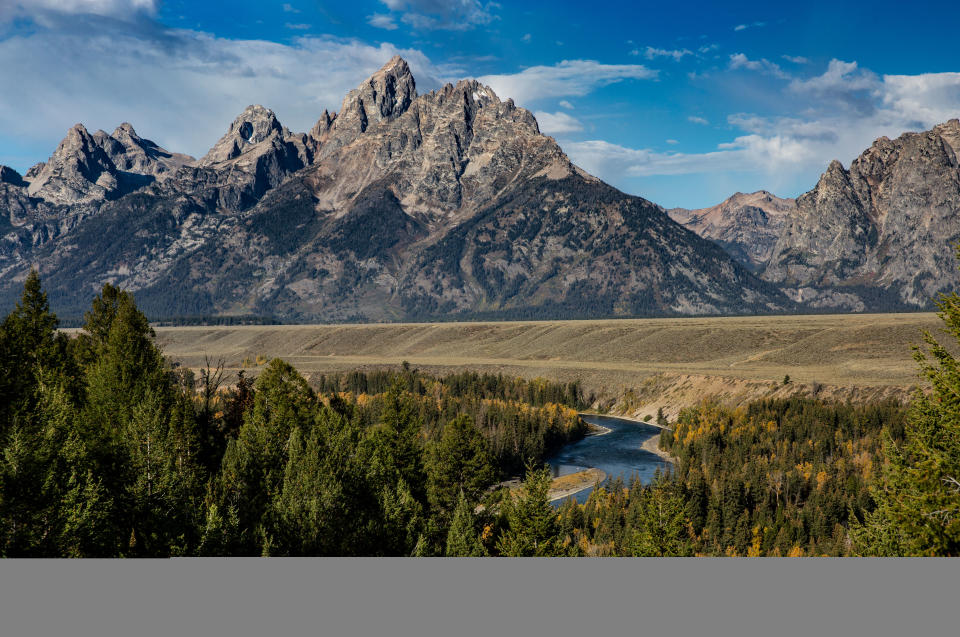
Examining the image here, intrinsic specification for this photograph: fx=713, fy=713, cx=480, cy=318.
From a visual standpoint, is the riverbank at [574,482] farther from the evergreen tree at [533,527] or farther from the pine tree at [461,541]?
the pine tree at [461,541]

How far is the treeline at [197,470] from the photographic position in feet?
79.9

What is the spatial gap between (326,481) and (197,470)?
1027 centimetres

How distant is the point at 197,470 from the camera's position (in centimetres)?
4066

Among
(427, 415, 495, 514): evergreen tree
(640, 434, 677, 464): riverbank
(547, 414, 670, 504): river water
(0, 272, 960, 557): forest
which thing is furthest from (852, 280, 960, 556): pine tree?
(640, 434, 677, 464): riverbank

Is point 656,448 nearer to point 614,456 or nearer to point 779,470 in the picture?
point 614,456

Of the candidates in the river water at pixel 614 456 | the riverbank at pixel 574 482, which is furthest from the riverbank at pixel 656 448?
the riverbank at pixel 574 482

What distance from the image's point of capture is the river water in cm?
9981

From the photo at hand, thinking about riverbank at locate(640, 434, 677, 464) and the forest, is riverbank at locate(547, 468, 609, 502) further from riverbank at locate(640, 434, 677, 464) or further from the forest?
riverbank at locate(640, 434, 677, 464)

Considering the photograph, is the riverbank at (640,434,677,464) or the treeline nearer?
the treeline

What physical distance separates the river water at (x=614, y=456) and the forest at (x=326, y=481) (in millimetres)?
7397

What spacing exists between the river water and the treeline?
3495 cm

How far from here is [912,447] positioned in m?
20.5

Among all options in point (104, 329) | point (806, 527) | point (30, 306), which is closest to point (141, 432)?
point (30, 306)

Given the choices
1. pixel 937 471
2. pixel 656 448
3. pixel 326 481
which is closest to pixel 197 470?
pixel 326 481
